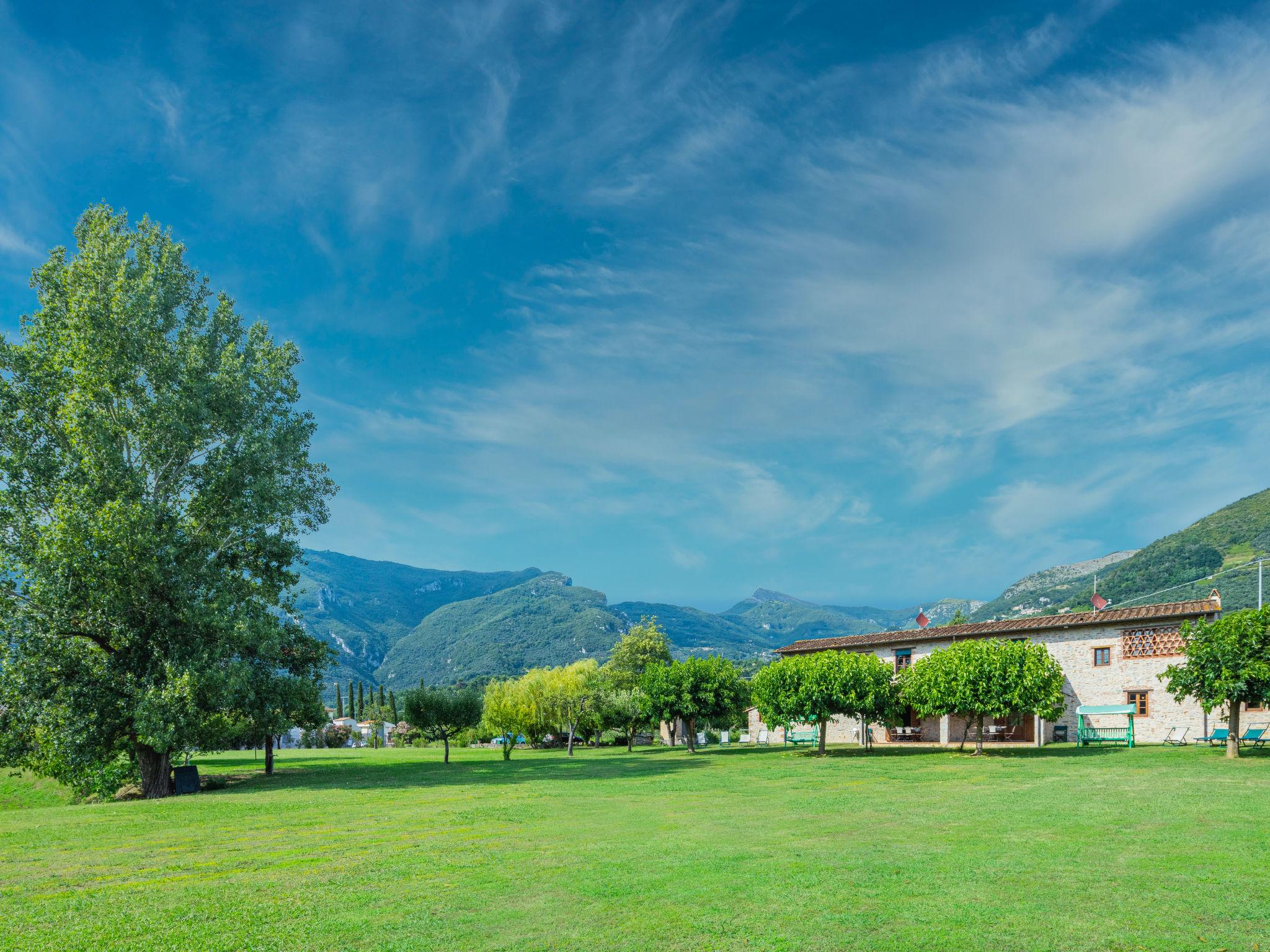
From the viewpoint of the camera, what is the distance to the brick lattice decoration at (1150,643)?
141 ft

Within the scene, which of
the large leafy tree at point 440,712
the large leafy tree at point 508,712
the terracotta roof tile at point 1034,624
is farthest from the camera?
the large leafy tree at point 440,712

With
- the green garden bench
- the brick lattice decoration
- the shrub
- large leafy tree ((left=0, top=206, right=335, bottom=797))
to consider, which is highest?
large leafy tree ((left=0, top=206, right=335, bottom=797))

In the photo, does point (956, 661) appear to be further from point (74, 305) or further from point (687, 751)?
point (74, 305)

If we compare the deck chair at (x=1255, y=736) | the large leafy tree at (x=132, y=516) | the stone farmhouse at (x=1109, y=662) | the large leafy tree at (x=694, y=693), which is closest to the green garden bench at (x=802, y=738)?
the large leafy tree at (x=694, y=693)

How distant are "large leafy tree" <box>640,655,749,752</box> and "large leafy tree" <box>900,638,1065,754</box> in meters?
13.9

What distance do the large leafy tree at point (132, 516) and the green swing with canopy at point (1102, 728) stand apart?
4024 centimetres

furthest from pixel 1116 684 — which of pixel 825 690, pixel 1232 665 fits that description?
pixel 825 690

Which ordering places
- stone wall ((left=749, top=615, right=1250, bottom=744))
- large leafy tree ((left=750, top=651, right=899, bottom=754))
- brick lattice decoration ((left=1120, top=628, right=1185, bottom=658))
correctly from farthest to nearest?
large leafy tree ((left=750, top=651, right=899, bottom=754)), brick lattice decoration ((left=1120, top=628, right=1185, bottom=658)), stone wall ((left=749, top=615, right=1250, bottom=744))

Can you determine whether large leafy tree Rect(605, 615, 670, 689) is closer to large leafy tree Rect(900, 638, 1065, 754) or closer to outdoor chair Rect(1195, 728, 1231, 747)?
large leafy tree Rect(900, 638, 1065, 754)

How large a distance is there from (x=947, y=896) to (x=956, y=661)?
32.9 metres

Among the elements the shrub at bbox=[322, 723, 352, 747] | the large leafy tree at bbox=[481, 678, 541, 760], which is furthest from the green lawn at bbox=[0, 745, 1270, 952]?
the shrub at bbox=[322, 723, 352, 747]

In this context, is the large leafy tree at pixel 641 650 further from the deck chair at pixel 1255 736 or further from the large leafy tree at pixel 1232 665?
the large leafy tree at pixel 1232 665

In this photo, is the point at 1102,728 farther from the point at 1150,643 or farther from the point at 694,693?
the point at 694,693

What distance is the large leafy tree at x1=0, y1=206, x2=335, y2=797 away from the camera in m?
28.5
